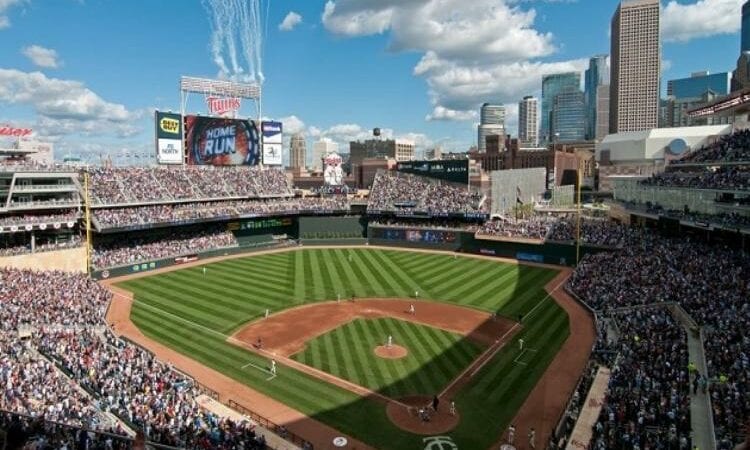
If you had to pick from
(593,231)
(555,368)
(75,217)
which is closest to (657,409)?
(555,368)

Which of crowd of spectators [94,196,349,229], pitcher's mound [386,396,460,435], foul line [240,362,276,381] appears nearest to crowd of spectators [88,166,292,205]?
crowd of spectators [94,196,349,229]

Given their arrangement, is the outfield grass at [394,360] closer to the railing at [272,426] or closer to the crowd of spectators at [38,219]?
the railing at [272,426]

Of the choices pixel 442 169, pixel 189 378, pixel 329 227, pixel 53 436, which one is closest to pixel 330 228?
pixel 329 227

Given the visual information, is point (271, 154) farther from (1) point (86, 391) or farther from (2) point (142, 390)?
(1) point (86, 391)

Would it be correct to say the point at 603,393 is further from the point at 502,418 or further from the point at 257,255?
the point at 257,255

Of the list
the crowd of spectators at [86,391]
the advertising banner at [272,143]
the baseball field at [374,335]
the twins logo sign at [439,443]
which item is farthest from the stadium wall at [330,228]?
the twins logo sign at [439,443]

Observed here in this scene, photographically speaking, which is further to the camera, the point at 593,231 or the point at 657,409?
the point at 593,231
